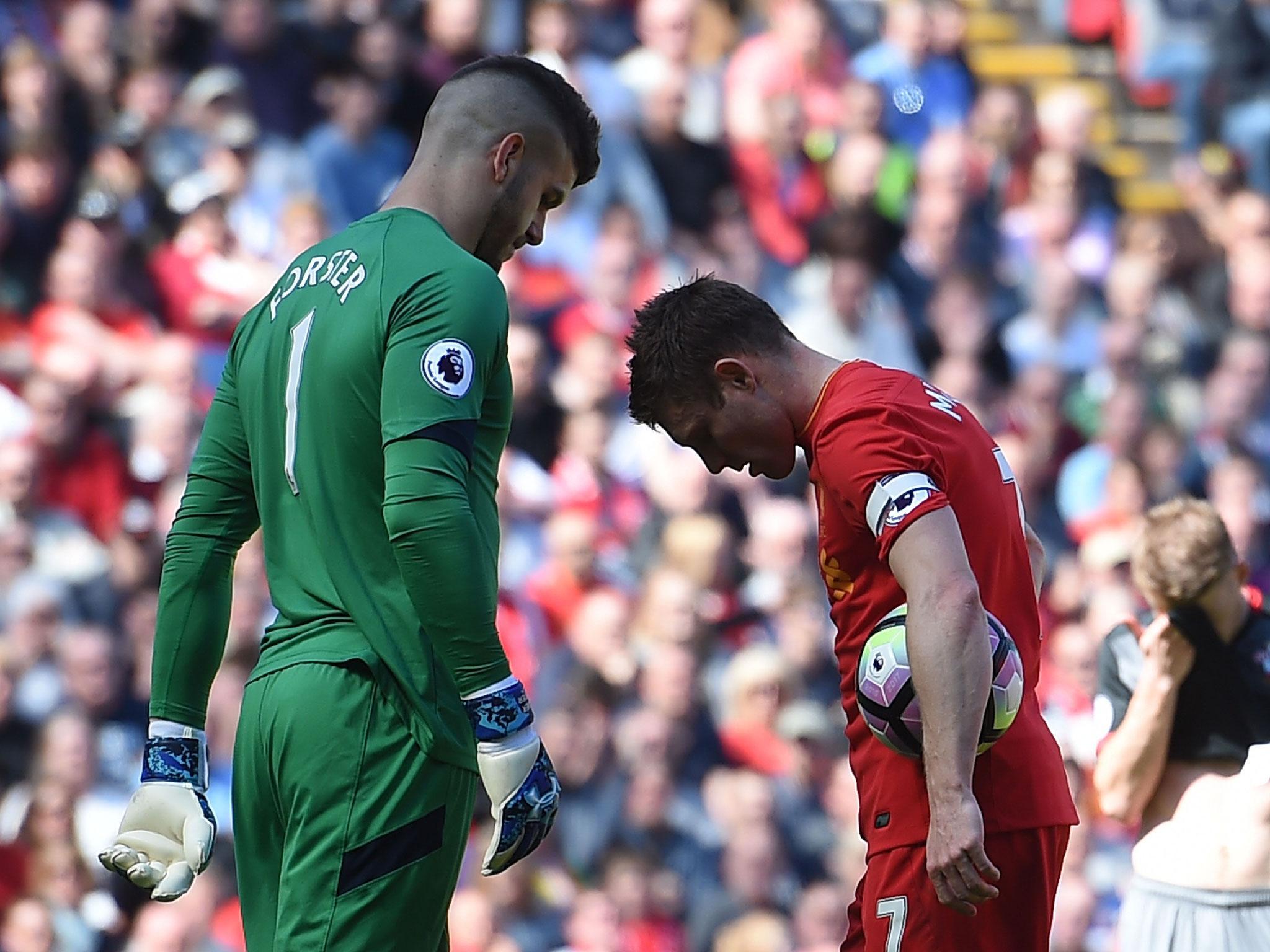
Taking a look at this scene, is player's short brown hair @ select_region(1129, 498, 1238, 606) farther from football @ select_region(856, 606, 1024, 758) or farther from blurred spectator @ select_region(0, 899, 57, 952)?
blurred spectator @ select_region(0, 899, 57, 952)

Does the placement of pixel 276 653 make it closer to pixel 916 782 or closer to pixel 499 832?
pixel 499 832

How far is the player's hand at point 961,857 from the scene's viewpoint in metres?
3.21

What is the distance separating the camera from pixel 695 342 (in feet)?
12.0

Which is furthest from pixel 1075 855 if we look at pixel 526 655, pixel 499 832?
pixel 499 832

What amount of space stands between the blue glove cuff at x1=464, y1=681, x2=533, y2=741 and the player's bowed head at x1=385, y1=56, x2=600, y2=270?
88cm

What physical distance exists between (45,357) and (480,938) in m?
2.95

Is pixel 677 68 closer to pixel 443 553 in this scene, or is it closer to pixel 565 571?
pixel 565 571

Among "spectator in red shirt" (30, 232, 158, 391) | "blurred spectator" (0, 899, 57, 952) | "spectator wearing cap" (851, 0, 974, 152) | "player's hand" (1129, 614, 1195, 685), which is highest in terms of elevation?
"spectator wearing cap" (851, 0, 974, 152)

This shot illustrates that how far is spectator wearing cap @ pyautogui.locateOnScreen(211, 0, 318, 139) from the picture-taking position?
855 centimetres

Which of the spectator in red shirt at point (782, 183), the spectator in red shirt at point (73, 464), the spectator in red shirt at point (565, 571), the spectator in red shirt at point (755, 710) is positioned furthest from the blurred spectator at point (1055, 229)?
the spectator in red shirt at point (73, 464)

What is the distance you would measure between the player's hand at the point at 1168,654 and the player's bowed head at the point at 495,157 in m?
2.42

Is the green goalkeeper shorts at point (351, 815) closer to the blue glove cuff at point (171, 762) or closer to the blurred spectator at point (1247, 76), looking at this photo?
the blue glove cuff at point (171, 762)

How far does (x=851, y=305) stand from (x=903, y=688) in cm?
611

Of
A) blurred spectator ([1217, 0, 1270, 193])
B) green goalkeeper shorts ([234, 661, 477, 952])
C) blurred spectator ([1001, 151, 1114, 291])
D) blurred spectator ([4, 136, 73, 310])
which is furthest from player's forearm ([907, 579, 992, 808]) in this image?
blurred spectator ([1217, 0, 1270, 193])
